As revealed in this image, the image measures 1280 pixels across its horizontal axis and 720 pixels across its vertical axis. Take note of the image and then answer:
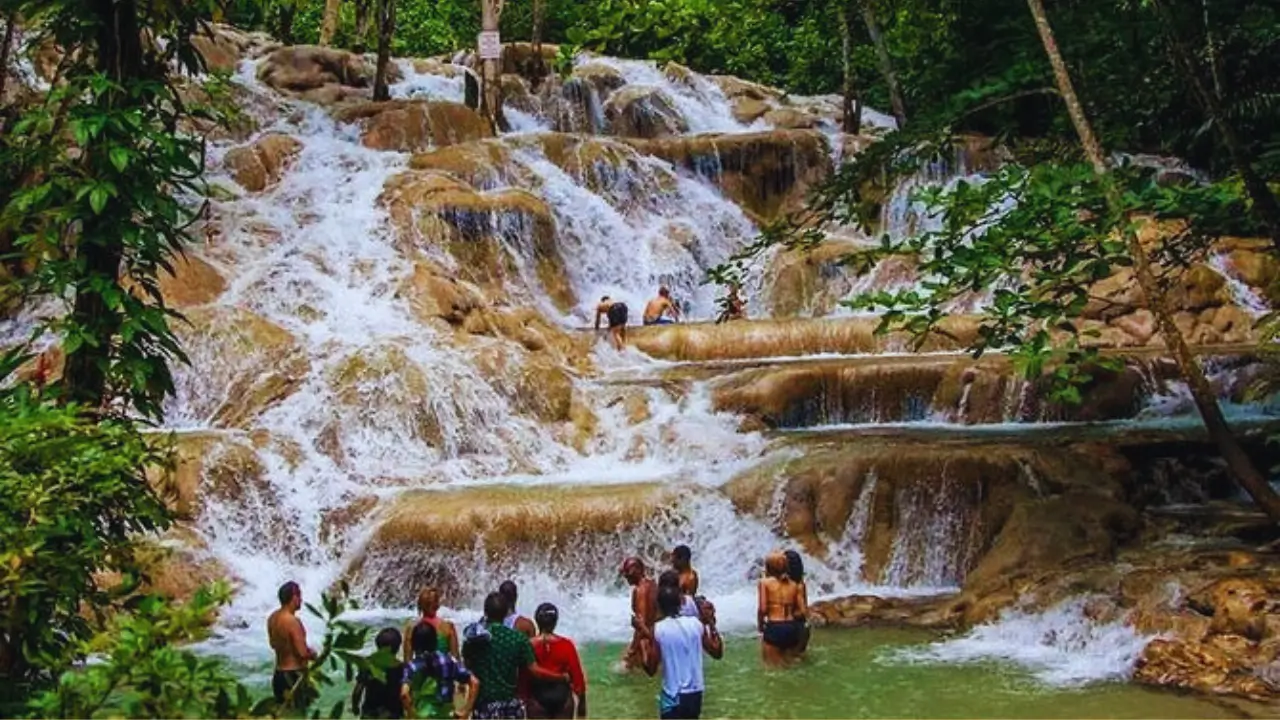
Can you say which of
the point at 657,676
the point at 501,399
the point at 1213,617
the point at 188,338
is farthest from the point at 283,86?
the point at 1213,617

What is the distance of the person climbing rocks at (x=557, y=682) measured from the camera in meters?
6.48

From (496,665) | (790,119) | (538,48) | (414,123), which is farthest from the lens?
(790,119)

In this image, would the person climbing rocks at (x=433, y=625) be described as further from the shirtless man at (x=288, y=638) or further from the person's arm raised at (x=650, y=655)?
the person's arm raised at (x=650, y=655)

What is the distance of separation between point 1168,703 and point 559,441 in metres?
8.14

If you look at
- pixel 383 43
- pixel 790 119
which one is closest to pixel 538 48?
pixel 383 43

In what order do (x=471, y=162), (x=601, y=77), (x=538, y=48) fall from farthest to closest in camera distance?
(x=601, y=77), (x=538, y=48), (x=471, y=162)

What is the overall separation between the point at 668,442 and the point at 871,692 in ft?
20.0

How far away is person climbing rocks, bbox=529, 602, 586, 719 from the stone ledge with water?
5.25 feet

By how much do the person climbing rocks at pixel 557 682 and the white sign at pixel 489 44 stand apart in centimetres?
1780

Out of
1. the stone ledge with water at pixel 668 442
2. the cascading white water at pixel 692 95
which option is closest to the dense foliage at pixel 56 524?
the stone ledge with water at pixel 668 442

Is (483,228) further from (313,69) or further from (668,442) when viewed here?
(313,69)

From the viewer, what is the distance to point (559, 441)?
14.8 metres

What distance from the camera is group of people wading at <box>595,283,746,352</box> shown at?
17.2 meters

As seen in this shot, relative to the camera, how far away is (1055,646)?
30.5 feet
